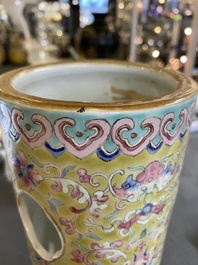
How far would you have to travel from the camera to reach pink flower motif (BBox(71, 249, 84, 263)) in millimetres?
211

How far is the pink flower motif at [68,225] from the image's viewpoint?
0.20m

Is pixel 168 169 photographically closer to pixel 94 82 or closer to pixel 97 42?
pixel 94 82

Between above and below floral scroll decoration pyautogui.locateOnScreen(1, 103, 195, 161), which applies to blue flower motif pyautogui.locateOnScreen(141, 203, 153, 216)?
below

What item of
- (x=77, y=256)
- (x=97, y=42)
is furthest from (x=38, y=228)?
(x=97, y=42)

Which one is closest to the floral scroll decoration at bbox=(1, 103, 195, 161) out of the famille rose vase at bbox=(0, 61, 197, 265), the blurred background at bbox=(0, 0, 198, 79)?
the famille rose vase at bbox=(0, 61, 197, 265)

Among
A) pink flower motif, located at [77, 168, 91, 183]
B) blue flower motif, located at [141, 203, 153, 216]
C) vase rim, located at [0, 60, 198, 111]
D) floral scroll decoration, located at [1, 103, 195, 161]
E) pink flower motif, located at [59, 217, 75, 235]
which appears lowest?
pink flower motif, located at [59, 217, 75, 235]

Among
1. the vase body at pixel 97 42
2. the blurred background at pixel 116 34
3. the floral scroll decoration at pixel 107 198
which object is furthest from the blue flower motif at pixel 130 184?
the vase body at pixel 97 42

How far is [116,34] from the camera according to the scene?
825mm

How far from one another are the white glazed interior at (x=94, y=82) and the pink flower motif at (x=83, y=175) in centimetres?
8

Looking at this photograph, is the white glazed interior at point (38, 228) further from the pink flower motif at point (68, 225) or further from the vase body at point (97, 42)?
the vase body at point (97, 42)

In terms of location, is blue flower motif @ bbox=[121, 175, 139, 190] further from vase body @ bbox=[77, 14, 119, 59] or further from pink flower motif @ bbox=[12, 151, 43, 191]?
vase body @ bbox=[77, 14, 119, 59]

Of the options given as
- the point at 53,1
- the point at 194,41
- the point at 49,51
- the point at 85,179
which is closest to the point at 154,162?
the point at 85,179

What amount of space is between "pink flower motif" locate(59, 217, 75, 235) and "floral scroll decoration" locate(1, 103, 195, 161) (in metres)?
0.05

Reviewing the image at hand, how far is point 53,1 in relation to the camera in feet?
4.71
